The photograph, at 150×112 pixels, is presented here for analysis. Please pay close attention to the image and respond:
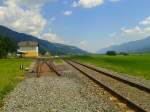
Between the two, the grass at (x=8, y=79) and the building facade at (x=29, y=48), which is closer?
the grass at (x=8, y=79)

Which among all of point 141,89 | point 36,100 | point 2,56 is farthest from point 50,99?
point 2,56

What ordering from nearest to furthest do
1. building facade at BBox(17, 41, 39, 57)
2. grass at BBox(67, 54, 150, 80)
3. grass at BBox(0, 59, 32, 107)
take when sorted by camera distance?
1. grass at BBox(0, 59, 32, 107)
2. grass at BBox(67, 54, 150, 80)
3. building facade at BBox(17, 41, 39, 57)

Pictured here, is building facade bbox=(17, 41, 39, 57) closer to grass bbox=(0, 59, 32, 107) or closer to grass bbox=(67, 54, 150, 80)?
grass bbox=(67, 54, 150, 80)

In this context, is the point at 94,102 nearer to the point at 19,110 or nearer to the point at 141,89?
the point at 19,110

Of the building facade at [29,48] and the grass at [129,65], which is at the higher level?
the building facade at [29,48]

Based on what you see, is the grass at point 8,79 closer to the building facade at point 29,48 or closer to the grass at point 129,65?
the grass at point 129,65

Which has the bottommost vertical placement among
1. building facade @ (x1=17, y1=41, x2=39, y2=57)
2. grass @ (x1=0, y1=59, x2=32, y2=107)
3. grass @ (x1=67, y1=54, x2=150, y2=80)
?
grass @ (x1=0, y1=59, x2=32, y2=107)

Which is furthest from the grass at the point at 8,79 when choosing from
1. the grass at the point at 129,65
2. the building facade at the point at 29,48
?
A: the building facade at the point at 29,48

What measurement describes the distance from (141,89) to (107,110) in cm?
771

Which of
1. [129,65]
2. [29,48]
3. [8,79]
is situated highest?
[29,48]

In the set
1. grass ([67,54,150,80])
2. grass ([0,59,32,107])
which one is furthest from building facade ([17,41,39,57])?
grass ([0,59,32,107])

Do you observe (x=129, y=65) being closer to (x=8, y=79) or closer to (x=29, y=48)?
(x=8, y=79)

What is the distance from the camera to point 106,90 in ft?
65.7

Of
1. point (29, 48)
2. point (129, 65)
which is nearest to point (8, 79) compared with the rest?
point (129, 65)
